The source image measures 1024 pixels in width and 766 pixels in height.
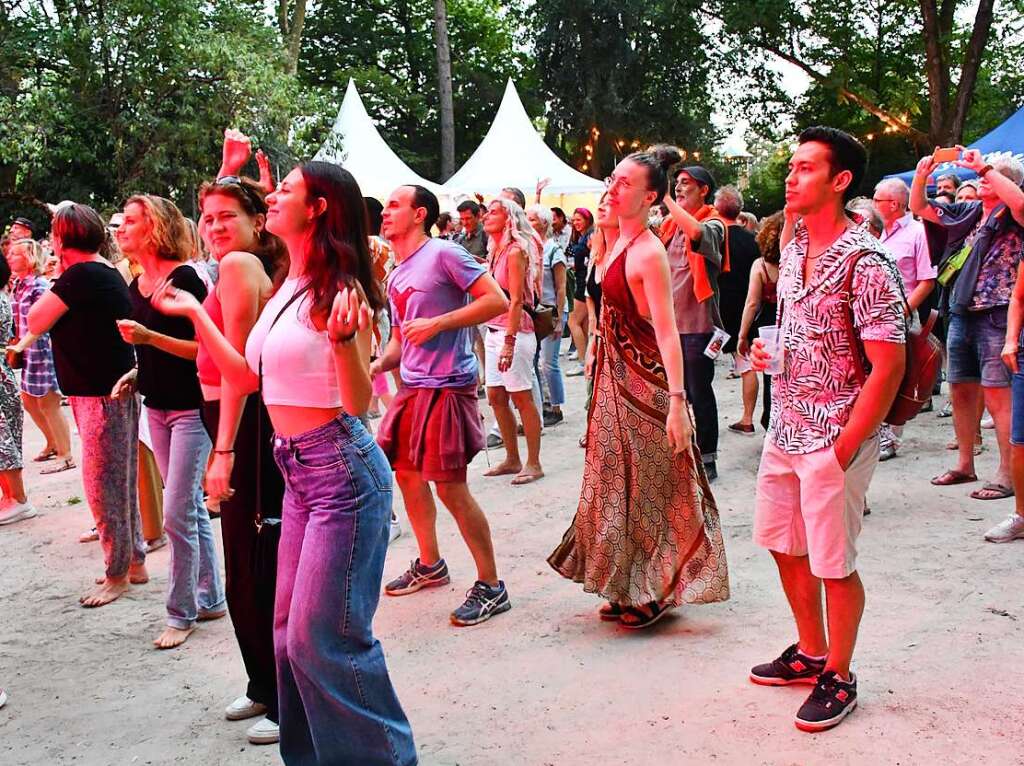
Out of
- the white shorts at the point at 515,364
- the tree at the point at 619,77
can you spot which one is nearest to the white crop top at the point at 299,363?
the white shorts at the point at 515,364

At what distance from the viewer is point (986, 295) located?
594 centimetres

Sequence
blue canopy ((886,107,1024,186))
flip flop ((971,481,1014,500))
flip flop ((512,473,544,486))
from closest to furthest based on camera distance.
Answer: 1. flip flop ((971,481,1014,500))
2. flip flop ((512,473,544,486))
3. blue canopy ((886,107,1024,186))

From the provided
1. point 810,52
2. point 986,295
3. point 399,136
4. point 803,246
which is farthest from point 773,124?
point 803,246

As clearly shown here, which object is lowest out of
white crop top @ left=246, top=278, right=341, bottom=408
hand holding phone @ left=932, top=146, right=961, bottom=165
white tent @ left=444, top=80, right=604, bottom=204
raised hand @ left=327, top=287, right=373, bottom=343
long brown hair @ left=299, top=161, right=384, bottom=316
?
white crop top @ left=246, top=278, right=341, bottom=408

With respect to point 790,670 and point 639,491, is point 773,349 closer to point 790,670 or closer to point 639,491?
point 639,491

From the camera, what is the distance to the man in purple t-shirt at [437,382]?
4.68 meters

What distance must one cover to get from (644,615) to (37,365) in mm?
6742

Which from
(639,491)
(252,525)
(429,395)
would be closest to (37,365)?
(429,395)

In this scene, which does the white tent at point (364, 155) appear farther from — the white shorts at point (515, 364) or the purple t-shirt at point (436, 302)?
the purple t-shirt at point (436, 302)

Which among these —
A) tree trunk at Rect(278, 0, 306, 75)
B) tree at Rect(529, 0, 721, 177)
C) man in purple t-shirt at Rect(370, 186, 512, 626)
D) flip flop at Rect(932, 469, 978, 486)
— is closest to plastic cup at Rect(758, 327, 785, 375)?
man in purple t-shirt at Rect(370, 186, 512, 626)

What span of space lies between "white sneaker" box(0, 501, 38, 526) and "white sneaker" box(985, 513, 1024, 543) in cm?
647

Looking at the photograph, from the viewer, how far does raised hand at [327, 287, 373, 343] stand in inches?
100.0

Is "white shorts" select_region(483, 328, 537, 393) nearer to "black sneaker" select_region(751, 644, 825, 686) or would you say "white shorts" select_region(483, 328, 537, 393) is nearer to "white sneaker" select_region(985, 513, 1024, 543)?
"white sneaker" select_region(985, 513, 1024, 543)

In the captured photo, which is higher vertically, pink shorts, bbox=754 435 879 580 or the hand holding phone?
the hand holding phone
